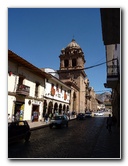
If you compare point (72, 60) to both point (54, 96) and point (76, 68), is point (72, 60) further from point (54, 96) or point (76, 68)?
point (54, 96)

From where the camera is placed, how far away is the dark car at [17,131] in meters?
7.60

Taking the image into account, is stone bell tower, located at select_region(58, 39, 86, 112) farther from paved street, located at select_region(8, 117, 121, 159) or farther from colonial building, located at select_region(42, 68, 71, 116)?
paved street, located at select_region(8, 117, 121, 159)

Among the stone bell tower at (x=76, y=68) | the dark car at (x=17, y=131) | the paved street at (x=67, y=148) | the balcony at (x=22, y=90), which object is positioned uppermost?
the stone bell tower at (x=76, y=68)

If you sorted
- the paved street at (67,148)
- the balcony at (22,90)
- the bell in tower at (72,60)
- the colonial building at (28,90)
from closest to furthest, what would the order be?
1. the paved street at (67,148)
2. the colonial building at (28,90)
3. the balcony at (22,90)
4. the bell in tower at (72,60)


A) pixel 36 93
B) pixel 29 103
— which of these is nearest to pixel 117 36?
pixel 29 103

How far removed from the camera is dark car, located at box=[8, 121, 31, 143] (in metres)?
7.60

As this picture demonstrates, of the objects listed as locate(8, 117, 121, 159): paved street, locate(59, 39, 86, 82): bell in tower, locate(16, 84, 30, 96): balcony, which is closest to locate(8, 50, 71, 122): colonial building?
locate(16, 84, 30, 96): balcony

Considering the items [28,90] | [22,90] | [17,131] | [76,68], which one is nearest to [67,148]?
[17,131]

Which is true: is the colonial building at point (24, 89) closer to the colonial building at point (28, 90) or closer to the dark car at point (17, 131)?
the colonial building at point (28, 90)

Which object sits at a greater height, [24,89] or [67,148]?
[24,89]

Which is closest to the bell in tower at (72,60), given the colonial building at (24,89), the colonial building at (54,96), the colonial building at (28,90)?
the colonial building at (54,96)

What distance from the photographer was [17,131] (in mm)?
8383
